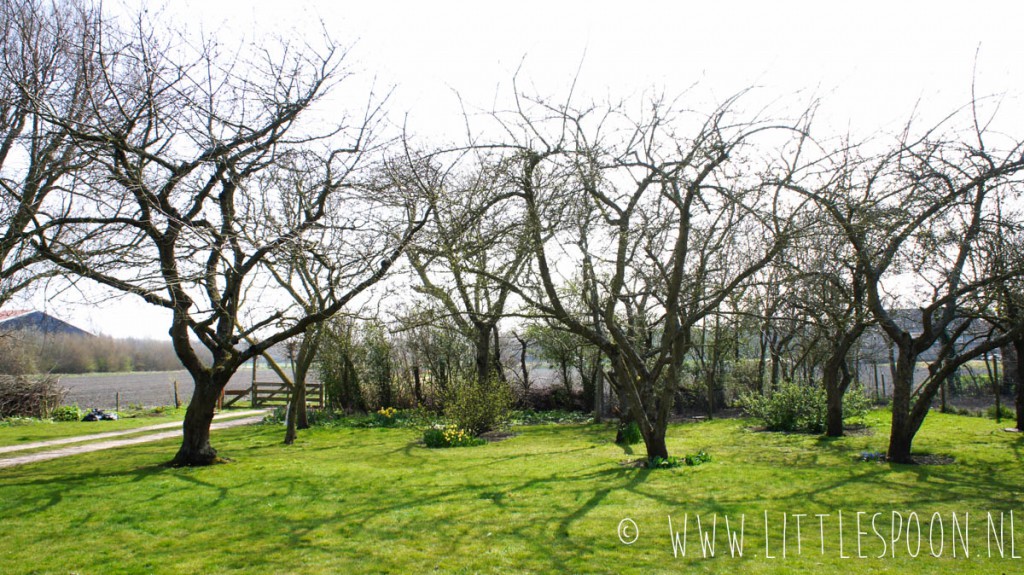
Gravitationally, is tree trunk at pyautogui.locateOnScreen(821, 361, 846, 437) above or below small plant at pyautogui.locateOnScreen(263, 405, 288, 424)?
above

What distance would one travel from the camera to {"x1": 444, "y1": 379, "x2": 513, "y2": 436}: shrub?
13.1m

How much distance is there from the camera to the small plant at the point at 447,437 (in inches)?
488

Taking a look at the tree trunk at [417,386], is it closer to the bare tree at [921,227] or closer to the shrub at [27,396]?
the shrub at [27,396]

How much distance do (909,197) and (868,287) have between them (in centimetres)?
142

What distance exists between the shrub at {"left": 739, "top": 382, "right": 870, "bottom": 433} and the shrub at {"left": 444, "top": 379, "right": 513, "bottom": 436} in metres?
5.99

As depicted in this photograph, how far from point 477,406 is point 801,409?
706 cm

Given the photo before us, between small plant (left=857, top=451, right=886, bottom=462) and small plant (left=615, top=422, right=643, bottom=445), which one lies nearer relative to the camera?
small plant (left=857, top=451, right=886, bottom=462)

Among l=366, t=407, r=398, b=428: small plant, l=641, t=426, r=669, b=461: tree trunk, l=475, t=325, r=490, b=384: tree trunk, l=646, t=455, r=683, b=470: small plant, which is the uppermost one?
l=475, t=325, r=490, b=384: tree trunk

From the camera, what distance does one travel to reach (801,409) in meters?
13.6

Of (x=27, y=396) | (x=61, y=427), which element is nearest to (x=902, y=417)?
(x=61, y=427)

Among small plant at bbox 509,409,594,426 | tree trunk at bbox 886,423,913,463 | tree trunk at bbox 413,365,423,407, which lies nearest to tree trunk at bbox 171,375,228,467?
small plant at bbox 509,409,594,426

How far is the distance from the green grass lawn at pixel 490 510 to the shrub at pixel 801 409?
2.65 metres

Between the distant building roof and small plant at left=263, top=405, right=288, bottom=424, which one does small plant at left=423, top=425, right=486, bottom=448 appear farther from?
small plant at left=263, top=405, right=288, bottom=424

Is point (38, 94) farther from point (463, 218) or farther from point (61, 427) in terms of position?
point (61, 427)
